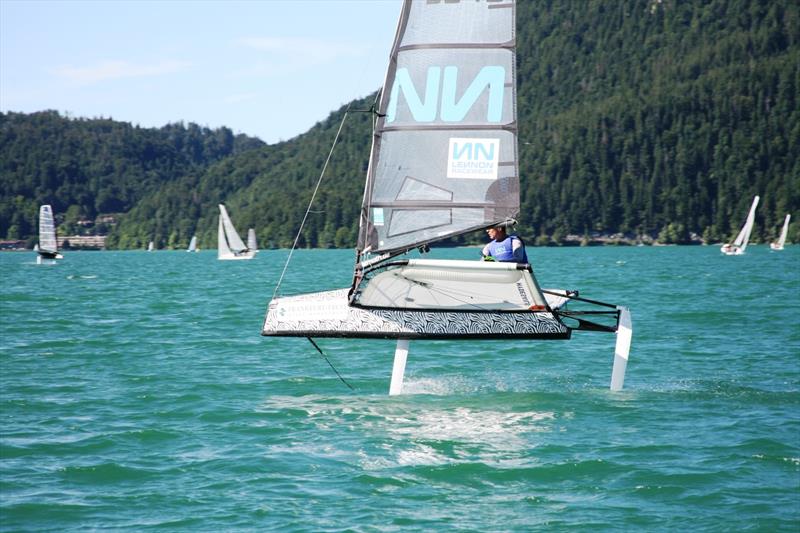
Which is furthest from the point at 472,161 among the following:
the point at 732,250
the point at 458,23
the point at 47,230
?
the point at 732,250

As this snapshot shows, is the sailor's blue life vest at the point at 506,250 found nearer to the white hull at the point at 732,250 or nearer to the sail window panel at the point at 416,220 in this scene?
the sail window panel at the point at 416,220

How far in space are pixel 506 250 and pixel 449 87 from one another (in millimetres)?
2420

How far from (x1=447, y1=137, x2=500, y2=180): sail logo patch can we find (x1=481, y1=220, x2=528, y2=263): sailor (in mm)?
791

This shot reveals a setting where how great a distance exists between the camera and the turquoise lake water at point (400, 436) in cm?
941

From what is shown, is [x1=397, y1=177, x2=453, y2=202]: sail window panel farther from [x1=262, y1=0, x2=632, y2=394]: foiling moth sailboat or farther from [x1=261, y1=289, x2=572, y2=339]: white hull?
[x1=261, y1=289, x2=572, y2=339]: white hull

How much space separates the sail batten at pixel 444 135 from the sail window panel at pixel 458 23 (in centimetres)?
1

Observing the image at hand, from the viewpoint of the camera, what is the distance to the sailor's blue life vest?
1438 centimetres

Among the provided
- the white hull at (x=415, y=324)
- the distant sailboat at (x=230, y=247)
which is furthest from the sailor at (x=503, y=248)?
the distant sailboat at (x=230, y=247)

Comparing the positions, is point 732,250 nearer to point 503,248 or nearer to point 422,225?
point 503,248

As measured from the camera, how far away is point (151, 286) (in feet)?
154

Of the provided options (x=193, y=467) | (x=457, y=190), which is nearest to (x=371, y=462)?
(x=193, y=467)

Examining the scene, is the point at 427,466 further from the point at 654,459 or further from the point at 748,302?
the point at 748,302

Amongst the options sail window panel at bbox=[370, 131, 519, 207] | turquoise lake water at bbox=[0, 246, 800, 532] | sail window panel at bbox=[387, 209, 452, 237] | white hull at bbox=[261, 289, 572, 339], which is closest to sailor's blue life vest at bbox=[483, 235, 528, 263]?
sail window panel at bbox=[370, 131, 519, 207]

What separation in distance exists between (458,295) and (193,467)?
464 cm
